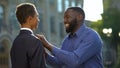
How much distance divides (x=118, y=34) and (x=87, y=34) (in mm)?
47588

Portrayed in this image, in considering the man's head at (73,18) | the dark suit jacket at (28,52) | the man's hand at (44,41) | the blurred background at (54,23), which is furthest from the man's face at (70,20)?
the blurred background at (54,23)

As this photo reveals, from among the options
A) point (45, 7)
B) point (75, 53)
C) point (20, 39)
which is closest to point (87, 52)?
point (75, 53)

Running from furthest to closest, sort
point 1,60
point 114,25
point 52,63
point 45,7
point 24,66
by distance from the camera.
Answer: point 114,25
point 45,7
point 1,60
point 52,63
point 24,66

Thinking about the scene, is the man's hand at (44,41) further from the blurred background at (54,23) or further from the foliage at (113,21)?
the foliage at (113,21)

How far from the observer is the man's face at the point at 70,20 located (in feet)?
15.9

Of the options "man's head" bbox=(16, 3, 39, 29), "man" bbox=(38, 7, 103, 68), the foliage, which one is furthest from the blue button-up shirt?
the foliage

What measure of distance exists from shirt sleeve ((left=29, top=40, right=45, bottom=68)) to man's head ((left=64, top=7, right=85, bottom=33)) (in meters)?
0.74

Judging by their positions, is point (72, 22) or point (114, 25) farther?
point (114, 25)

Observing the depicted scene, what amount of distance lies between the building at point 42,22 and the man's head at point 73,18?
30.3 metres

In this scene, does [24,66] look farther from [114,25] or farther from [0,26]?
[114,25]

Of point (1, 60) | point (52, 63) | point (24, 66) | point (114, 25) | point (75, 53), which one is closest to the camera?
point (24, 66)

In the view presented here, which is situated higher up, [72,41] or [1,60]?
[72,41]

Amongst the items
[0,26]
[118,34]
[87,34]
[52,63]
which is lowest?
[118,34]

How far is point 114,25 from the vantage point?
171 feet
